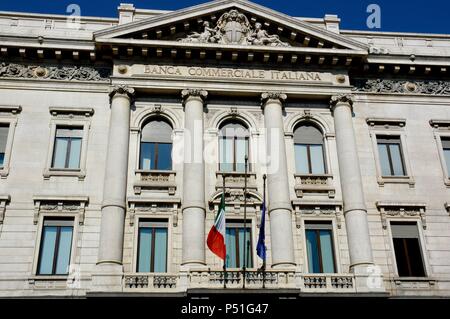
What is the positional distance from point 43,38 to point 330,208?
47.2 feet

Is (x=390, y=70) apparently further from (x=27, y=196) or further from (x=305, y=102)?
(x=27, y=196)

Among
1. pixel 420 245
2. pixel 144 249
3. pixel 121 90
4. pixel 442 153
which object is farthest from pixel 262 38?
pixel 420 245

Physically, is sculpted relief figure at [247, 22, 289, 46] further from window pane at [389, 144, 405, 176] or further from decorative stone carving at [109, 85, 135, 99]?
window pane at [389, 144, 405, 176]

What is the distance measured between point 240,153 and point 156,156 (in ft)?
11.9

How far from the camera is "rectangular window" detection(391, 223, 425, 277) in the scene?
2252 cm

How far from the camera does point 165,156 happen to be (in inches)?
951

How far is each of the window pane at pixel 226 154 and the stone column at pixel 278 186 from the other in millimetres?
1632

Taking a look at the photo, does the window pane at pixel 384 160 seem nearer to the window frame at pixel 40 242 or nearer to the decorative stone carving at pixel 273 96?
the decorative stone carving at pixel 273 96

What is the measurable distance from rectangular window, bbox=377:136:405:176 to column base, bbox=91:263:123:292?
12.1 meters

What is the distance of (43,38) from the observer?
80.9 feet

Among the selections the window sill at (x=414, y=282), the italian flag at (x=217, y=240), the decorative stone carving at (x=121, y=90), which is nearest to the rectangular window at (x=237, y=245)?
the italian flag at (x=217, y=240)

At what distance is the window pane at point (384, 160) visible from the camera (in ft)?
81.1

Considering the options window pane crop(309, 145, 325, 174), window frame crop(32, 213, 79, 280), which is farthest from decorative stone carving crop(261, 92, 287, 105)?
window frame crop(32, 213, 79, 280)

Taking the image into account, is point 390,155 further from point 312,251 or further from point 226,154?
point 226,154
